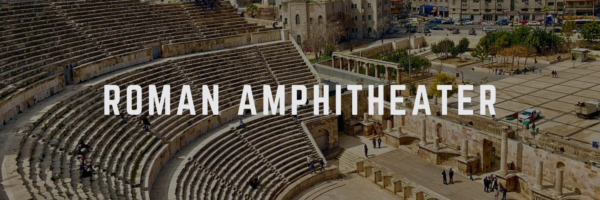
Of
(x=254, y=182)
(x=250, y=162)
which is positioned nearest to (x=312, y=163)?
(x=250, y=162)

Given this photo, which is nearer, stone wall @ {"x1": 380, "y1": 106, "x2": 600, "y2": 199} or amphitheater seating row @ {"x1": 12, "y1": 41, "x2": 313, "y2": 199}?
amphitheater seating row @ {"x1": 12, "y1": 41, "x2": 313, "y2": 199}

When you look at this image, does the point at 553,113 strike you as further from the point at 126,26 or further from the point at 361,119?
the point at 126,26

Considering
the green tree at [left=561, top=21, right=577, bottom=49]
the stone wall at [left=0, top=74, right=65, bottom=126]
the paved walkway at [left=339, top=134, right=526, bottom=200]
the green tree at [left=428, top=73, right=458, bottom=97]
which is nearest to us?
the stone wall at [left=0, top=74, right=65, bottom=126]

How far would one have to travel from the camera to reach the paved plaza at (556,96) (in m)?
41.9

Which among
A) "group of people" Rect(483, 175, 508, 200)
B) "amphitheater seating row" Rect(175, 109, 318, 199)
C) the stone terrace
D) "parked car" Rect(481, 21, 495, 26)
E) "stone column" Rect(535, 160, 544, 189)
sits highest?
the stone terrace

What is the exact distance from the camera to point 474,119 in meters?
36.6

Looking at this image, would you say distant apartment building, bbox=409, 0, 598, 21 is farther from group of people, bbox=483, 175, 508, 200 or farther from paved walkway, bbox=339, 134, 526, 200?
group of people, bbox=483, 175, 508, 200

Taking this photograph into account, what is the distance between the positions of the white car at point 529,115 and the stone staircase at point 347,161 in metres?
14.2

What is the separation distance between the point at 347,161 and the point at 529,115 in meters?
16.0

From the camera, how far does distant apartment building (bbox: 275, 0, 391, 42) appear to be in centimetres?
7650

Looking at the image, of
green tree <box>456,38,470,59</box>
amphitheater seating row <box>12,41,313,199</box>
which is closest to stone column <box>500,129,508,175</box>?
amphitheater seating row <box>12,41,313,199</box>

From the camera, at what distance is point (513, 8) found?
310ft

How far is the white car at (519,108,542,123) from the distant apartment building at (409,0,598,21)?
52.8 m

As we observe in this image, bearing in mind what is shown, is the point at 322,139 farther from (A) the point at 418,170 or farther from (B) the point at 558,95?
(B) the point at 558,95
